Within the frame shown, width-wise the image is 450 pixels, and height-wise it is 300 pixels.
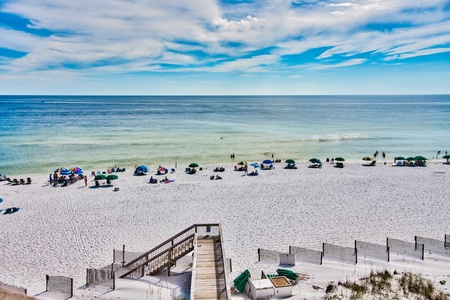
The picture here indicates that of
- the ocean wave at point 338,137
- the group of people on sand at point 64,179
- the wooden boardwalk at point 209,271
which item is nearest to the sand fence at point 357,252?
the wooden boardwalk at point 209,271

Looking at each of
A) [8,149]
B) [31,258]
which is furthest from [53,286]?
[8,149]

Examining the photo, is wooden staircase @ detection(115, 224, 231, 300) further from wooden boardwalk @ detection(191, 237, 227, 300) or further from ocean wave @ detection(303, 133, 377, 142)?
ocean wave @ detection(303, 133, 377, 142)

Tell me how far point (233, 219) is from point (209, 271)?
374 inches

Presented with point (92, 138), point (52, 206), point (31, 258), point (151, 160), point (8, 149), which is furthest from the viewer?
point (92, 138)

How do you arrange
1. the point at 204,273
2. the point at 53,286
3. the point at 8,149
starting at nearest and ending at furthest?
the point at 204,273, the point at 53,286, the point at 8,149

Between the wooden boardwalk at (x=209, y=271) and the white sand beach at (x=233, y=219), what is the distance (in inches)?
56.0

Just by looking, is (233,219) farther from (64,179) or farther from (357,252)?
(64,179)

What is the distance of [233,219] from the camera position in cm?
2062

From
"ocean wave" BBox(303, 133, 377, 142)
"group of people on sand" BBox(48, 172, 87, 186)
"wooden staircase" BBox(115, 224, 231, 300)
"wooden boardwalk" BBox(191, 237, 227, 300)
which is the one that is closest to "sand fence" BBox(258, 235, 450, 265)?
"wooden boardwalk" BBox(191, 237, 227, 300)

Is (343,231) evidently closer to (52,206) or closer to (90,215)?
(90,215)

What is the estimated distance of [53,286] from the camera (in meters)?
12.0

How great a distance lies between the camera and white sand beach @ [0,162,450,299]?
45.9ft

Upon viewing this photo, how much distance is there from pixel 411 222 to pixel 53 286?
1803 cm

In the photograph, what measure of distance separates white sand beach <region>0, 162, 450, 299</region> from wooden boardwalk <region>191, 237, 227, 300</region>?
142 centimetres
